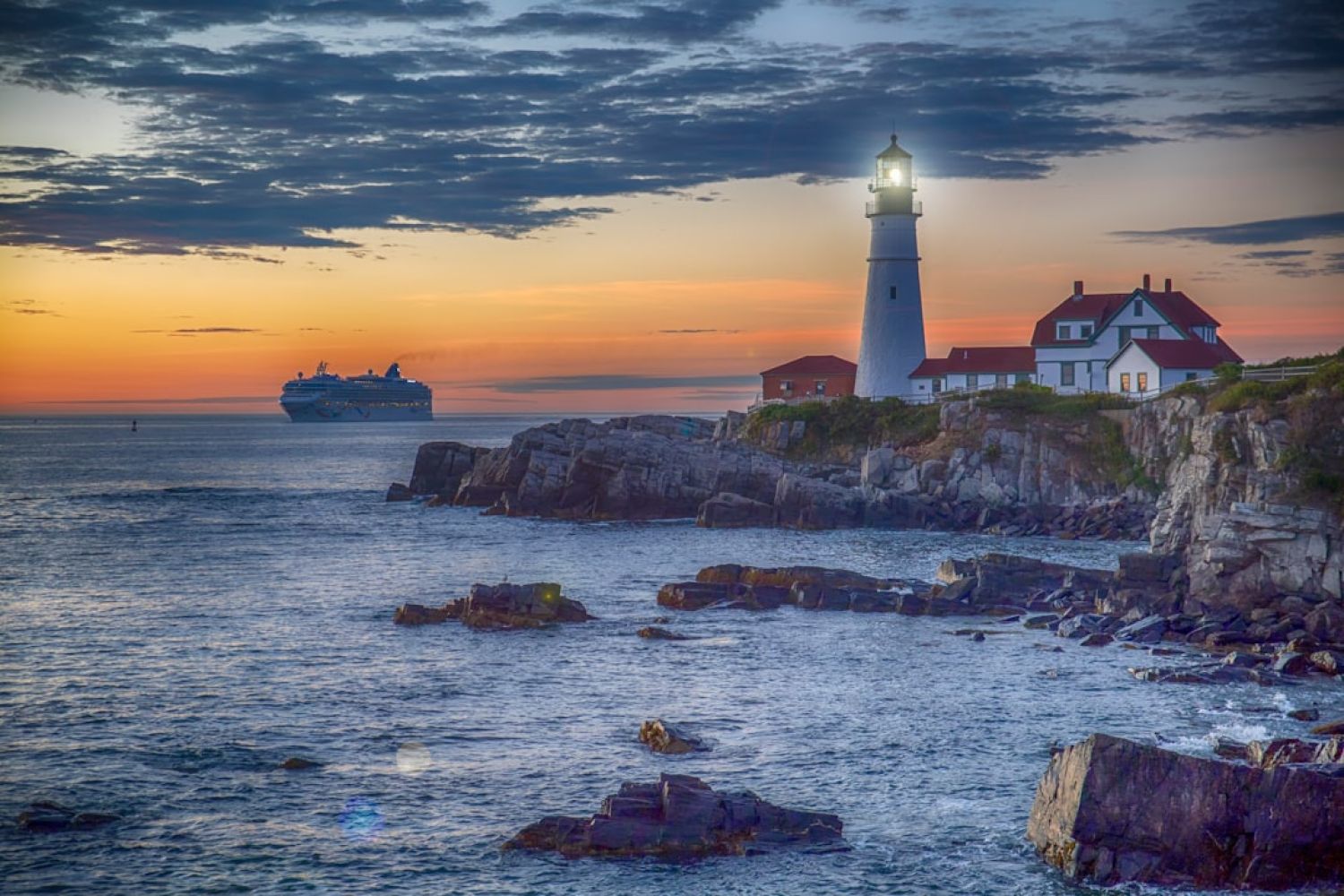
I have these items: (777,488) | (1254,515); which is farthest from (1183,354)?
(1254,515)

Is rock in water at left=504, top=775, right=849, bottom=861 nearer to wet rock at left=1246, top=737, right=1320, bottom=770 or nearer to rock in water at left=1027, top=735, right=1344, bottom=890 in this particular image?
rock in water at left=1027, top=735, right=1344, bottom=890

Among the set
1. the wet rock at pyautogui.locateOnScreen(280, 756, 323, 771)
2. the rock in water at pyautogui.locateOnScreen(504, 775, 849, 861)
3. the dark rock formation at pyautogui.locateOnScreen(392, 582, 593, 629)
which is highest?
the dark rock formation at pyautogui.locateOnScreen(392, 582, 593, 629)

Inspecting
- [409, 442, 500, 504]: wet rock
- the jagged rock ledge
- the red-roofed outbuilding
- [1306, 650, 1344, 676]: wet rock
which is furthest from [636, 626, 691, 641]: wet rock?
the red-roofed outbuilding

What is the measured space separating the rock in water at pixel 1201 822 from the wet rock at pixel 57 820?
1559 centimetres

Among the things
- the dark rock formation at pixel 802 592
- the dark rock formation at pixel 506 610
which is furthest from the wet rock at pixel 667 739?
the dark rock formation at pixel 802 592

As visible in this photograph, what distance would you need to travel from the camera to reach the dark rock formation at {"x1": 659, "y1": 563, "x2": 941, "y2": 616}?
4088cm

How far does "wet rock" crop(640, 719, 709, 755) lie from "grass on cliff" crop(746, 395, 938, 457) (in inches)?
2162

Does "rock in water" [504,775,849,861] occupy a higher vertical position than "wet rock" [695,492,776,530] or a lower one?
lower

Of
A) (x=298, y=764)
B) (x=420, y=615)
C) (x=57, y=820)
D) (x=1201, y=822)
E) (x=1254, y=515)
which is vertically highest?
(x=1254, y=515)

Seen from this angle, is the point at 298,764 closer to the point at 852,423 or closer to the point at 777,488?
the point at 777,488

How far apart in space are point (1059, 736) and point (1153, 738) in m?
1.77

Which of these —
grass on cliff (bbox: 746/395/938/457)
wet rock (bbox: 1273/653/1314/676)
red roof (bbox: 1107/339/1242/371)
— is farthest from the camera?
grass on cliff (bbox: 746/395/938/457)

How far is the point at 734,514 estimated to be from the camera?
222 ft

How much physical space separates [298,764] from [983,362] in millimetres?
73480
